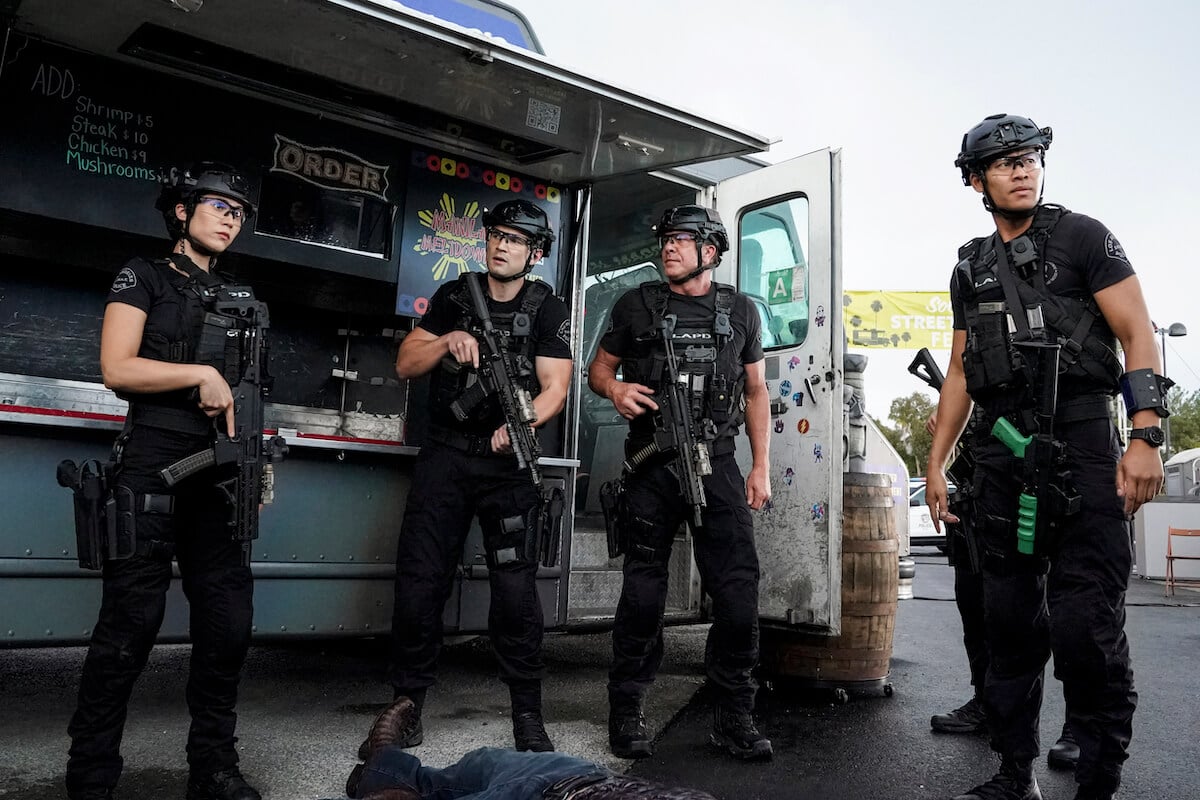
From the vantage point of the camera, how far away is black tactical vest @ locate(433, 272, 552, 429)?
3875 millimetres

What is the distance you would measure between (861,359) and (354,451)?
2.99m

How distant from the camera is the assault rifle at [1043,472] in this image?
299 centimetres

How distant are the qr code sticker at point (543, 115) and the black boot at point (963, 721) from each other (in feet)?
11.1

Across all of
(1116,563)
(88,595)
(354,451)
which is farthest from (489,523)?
(1116,563)

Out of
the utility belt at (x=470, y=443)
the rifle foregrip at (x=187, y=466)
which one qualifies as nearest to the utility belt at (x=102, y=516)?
the rifle foregrip at (x=187, y=466)

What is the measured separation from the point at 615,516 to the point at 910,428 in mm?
45391

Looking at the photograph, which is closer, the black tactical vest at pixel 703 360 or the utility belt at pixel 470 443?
the utility belt at pixel 470 443

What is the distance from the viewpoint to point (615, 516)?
13.7ft

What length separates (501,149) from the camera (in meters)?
5.21

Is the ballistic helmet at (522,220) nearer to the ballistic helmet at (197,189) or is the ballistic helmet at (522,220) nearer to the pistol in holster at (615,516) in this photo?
the ballistic helmet at (197,189)

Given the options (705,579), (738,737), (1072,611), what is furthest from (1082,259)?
(738,737)

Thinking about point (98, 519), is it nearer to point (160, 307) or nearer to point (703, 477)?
point (160, 307)

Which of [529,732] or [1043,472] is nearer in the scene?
[1043,472]

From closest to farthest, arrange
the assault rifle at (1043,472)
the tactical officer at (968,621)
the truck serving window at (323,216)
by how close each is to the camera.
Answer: the assault rifle at (1043,472)
the tactical officer at (968,621)
the truck serving window at (323,216)
